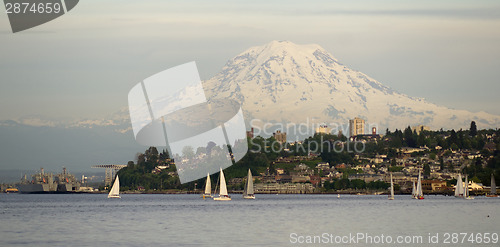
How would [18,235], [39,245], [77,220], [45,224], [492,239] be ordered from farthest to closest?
[77,220] < [45,224] < [18,235] < [492,239] < [39,245]

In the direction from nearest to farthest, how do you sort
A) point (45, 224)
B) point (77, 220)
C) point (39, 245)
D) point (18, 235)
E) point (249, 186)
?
point (39, 245)
point (18, 235)
point (45, 224)
point (77, 220)
point (249, 186)

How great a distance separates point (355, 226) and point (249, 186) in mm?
86487

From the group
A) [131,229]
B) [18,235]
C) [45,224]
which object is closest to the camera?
[18,235]

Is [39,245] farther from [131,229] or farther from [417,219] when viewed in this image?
[417,219]

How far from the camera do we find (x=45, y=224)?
76.4 m

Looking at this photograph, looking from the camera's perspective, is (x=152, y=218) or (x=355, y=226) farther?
(x=152, y=218)

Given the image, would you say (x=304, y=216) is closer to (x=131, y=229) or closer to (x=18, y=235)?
(x=131, y=229)

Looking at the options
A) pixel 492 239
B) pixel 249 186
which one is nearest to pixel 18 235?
pixel 492 239

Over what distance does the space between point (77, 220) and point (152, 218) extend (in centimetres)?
740

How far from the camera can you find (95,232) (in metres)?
66.2

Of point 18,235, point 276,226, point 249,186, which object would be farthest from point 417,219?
point 249,186

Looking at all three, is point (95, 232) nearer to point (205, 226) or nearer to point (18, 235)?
point (18, 235)

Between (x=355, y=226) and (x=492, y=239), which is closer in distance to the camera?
(x=492, y=239)

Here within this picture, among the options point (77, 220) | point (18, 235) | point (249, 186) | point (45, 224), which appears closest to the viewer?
point (18, 235)
